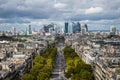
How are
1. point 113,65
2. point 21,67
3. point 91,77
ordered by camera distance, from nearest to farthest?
point 113,65, point 91,77, point 21,67

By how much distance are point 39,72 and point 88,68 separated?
1345 centimetres

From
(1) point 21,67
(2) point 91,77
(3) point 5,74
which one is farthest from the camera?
(1) point 21,67

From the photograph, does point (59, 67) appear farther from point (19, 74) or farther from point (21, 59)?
point (19, 74)

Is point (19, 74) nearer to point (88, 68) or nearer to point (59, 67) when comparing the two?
point (88, 68)

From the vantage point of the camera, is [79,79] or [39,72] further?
[39,72]

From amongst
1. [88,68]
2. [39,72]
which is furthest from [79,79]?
[88,68]

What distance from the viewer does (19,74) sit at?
72.2m

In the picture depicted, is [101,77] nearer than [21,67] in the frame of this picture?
Yes

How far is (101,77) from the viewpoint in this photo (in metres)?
67.6

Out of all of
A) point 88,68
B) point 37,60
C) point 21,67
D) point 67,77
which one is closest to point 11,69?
point 21,67

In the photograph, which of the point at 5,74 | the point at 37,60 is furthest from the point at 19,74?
the point at 37,60

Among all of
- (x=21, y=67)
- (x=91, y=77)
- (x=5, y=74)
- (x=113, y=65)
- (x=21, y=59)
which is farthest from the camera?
(x=21, y=59)

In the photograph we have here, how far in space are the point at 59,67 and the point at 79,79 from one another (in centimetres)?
3196

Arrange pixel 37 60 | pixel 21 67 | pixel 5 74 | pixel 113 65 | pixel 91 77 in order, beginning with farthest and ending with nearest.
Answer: pixel 37 60 → pixel 21 67 → pixel 91 77 → pixel 113 65 → pixel 5 74
